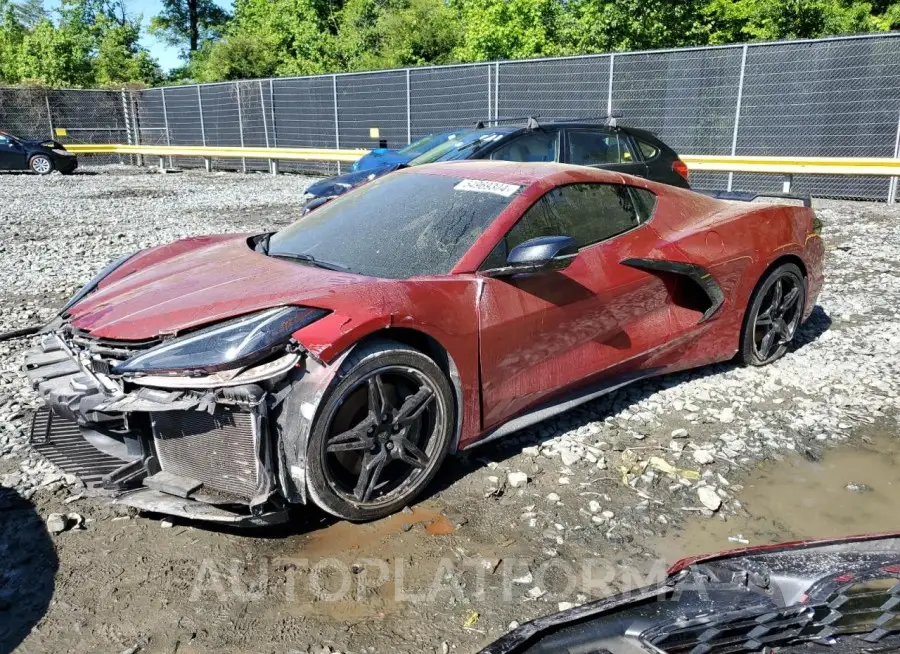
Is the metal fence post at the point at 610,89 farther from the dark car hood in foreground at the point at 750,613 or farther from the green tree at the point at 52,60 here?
the green tree at the point at 52,60

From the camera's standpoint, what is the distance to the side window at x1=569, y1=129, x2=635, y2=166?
8500mm

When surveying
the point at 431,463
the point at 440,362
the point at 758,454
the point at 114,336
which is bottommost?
the point at 758,454

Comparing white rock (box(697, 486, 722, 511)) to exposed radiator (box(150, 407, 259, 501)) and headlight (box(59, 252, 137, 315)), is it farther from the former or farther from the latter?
headlight (box(59, 252, 137, 315))

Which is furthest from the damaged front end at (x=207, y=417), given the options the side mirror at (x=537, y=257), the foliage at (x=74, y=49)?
the foliage at (x=74, y=49)

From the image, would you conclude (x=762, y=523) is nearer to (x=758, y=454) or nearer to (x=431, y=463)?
(x=758, y=454)

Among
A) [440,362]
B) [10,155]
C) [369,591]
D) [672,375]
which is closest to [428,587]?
[369,591]

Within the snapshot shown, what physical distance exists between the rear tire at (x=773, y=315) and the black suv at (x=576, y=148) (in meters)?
3.74

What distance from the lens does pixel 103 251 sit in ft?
28.7

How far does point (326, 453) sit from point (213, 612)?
685 mm

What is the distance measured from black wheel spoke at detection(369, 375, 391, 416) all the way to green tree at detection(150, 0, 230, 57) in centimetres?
5138

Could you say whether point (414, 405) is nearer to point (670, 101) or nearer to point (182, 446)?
point (182, 446)

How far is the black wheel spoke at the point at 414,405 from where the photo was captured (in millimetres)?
3100

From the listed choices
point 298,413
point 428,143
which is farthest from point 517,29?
point 298,413

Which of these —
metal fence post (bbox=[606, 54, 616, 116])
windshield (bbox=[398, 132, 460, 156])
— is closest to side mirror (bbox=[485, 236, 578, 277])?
windshield (bbox=[398, 132, 460, 156])
